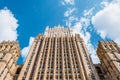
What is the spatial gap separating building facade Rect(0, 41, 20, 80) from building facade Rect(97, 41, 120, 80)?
1033 inches

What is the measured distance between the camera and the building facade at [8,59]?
49062mm

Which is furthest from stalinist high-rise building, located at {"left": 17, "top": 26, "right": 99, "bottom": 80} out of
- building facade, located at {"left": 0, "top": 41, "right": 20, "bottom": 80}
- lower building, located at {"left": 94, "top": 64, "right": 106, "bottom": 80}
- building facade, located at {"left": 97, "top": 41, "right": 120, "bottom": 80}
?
building facade, located at {"left": 97, "top": 41, "right": 120, "bottom": 80}

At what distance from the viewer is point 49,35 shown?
78750 mm

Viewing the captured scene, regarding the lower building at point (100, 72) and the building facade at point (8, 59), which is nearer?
the building facade at point (8, 59)

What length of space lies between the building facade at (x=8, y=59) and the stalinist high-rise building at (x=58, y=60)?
12.2 ft

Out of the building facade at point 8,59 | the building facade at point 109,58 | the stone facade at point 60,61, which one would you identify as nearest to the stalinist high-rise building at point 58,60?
the stone facade at point 60,61

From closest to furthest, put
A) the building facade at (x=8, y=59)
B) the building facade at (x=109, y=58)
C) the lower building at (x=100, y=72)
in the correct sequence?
the building facade at (x=109, y=58) < the building facade at (x=8, y=59) < the lower building at (x=100, y=72)

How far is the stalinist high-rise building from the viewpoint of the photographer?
161 feet

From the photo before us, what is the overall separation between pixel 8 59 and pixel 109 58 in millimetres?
27929

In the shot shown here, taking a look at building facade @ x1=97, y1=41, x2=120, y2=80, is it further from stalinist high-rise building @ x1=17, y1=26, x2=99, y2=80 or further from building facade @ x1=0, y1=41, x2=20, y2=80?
building facade @ x1=0, y1=41, x2=20, y2=80

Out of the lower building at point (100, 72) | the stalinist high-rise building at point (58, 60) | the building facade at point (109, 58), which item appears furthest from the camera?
the lower building at point (100, 72)

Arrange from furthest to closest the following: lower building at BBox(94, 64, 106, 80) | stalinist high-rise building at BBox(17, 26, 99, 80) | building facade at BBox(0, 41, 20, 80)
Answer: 1. lower building at BBox(94, 64, 106, 80)
2. building facade at BBox(0, 41, 20, 80)
3. stalinist high-rise building at BBox(17, 26, 99, 80)

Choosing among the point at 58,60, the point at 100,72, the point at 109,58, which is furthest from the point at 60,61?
the point at 109,58

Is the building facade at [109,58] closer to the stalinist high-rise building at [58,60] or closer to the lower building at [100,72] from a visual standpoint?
the lower building at [100,72]
